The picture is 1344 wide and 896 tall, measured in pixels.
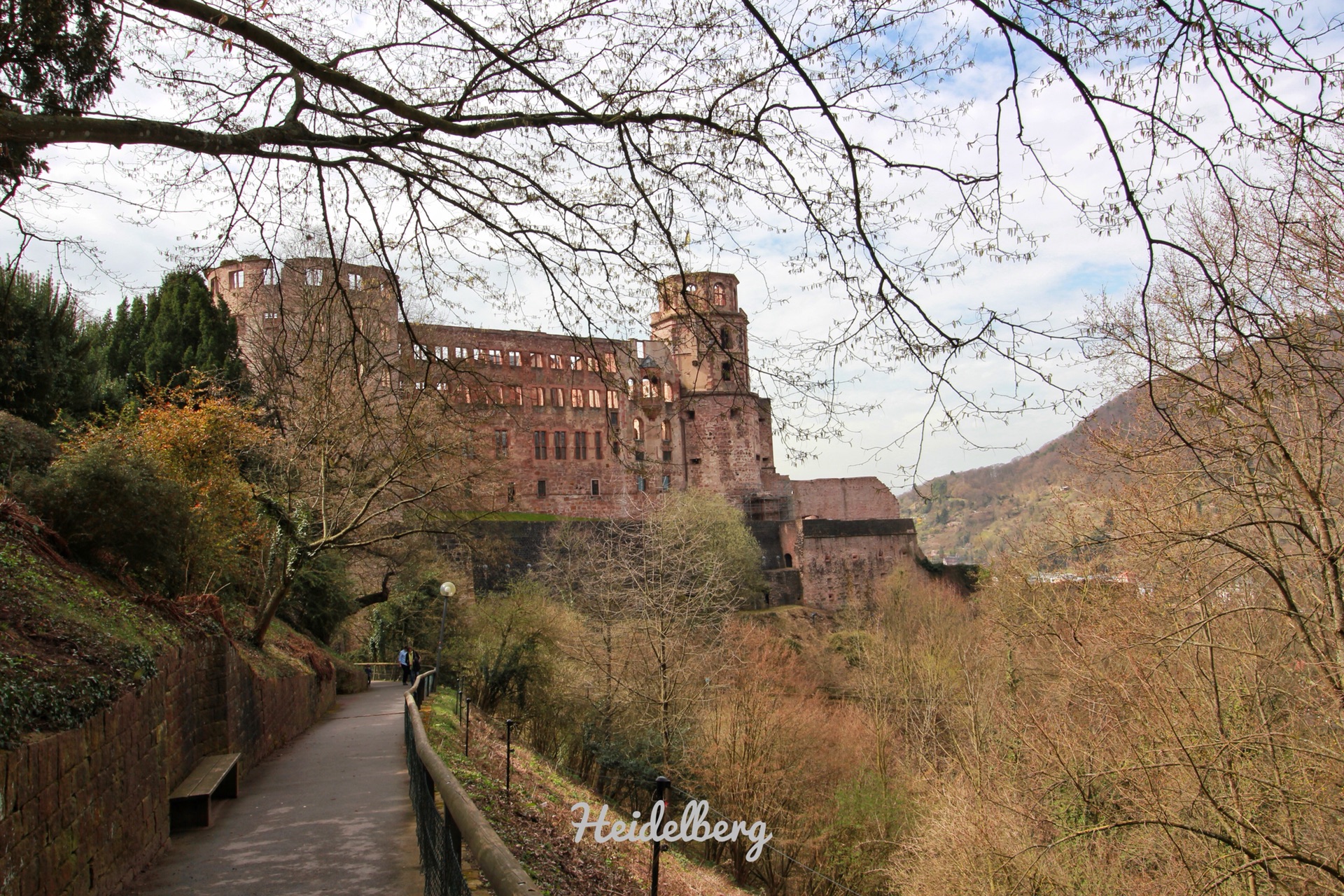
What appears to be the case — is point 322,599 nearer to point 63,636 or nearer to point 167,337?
point 167,337

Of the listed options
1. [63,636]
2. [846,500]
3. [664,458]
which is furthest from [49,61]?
[846,500]

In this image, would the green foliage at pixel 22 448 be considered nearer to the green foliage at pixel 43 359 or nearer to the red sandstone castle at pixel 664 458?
the green foliage at pixel 43 359

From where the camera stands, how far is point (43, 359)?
13750 millimetres

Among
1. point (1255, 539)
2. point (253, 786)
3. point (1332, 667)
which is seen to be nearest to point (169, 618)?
point (253, 786)

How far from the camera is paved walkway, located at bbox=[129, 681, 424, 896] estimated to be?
589 cm

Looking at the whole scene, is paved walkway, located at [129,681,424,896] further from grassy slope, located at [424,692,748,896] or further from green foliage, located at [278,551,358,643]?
green foliage, located at [278,551,358,643]

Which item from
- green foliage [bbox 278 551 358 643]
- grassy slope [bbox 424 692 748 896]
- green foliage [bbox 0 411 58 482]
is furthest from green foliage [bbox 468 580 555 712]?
green foliage [bbox 0 411 58 482]

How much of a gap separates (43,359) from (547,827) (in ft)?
32.3

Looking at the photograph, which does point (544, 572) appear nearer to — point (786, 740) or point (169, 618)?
point (786, 740)

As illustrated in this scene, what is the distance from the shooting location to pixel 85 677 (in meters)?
5.65

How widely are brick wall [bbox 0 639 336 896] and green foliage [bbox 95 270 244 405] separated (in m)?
12.3

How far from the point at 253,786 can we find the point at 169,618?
80.6 inches

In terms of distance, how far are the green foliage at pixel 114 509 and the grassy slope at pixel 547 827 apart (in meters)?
3.63

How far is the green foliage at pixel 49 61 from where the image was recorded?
5.95 meters
